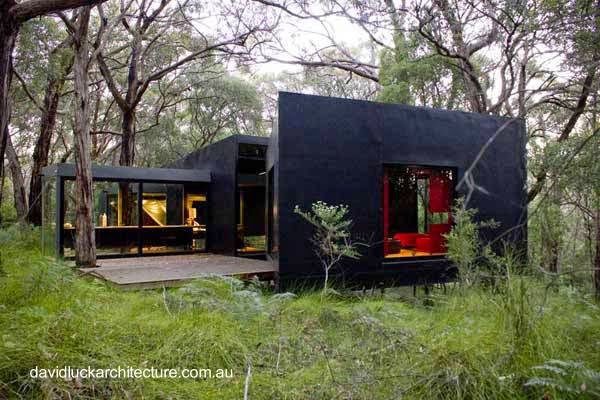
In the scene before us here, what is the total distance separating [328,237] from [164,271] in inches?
128

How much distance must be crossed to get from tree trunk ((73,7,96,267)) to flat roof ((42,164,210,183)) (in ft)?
3.86

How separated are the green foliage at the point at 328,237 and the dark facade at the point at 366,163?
142 mm

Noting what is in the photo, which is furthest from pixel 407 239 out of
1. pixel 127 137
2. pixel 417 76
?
pixel 127 137

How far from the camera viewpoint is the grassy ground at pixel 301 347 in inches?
87.4

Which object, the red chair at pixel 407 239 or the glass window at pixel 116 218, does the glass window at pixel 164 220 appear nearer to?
the glass window at pixel 116 218

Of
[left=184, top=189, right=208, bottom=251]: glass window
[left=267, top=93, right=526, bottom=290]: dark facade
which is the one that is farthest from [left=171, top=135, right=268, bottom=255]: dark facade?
[left=267, top=93, right=526, bottom=290]: dark facade

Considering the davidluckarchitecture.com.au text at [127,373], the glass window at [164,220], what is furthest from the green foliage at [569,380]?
the glass window at [164,220]

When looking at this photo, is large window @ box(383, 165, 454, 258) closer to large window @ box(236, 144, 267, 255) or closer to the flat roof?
large window @ box(236, 144, 267, 255)

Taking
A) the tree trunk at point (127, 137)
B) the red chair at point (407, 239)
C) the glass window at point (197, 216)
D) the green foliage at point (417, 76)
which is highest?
Result: the green foliage at point (417, 76)

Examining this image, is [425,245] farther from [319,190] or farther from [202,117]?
[202,117]

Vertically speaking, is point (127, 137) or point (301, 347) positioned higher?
point (127, 137)

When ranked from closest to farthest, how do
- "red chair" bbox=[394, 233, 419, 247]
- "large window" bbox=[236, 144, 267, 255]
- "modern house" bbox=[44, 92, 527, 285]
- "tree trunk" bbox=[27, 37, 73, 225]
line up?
"modern house" bbox=[44, 92, 527, 285], "red chair" bbox=[394, 233, 419, 247], "large window" bbox=[236, 144, 267, 255], "tree trunk" bbox=[27, 37, 73, 225]

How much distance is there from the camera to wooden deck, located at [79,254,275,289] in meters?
6.24

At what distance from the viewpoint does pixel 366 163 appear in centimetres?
713
